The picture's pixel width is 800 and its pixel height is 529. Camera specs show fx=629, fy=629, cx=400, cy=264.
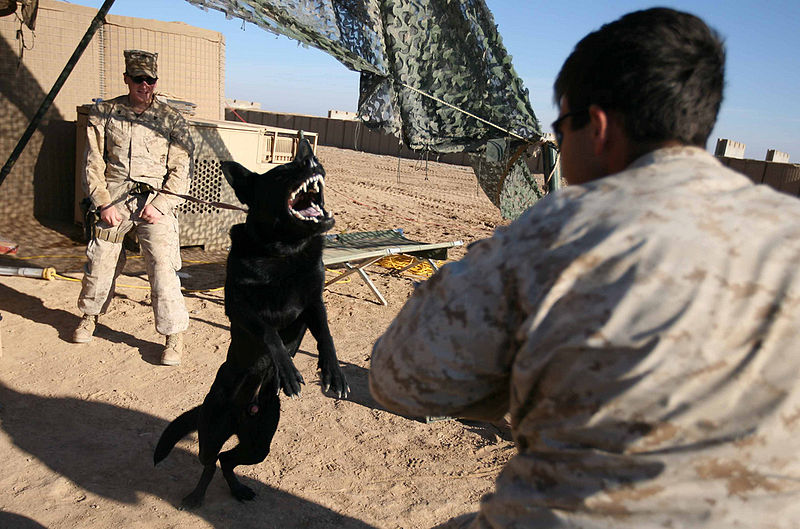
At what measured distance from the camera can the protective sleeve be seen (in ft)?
3.83

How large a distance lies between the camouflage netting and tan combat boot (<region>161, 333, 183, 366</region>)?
2.30 meters

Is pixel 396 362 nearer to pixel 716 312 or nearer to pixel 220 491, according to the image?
pixel 716 312

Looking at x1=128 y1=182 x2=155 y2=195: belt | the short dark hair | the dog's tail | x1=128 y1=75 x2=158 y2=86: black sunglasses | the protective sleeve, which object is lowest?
the dog's tail

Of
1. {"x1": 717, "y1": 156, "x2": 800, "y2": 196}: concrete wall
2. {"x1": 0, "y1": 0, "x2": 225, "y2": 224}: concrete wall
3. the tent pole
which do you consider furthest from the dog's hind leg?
{"x1": 717, "y1": 156, "x2": 800, "y2": 196}: concrete wall

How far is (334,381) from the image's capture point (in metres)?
2.81

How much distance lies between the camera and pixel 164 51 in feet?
29.2

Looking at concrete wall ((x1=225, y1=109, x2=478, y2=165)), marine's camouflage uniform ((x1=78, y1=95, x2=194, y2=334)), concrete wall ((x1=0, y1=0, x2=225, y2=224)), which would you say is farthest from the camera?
concrete wall ((x1=225, y1=109, x2=478, y2=165))

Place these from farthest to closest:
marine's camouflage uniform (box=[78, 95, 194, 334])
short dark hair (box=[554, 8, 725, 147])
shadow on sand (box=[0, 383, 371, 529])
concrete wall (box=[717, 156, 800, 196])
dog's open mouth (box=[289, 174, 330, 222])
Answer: concrete wall (box=[717, 156, 800, 196]) < marine's camouflage uniform (box=[78, 95, 194, 334]) < shadow on sand (box=[0, 383, 371, 529]) < dog's open mouth (box=[289, 174, 330, 222]) < short dark hair (box=[554, 8, 725, 147])

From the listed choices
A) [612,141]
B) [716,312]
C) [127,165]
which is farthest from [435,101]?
[716,312]

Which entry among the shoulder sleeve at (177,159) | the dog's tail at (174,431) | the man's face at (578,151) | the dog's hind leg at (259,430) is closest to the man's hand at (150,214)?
the shoulder sleeve at (177,159)

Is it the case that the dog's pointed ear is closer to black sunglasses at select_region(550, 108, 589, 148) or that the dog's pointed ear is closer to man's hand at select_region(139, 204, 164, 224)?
black sunglasses at select_region(550, 108, 589, 148)

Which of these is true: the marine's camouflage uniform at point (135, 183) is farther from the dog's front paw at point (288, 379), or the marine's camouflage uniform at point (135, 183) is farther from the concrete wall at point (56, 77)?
the concrete wall at point (56, 77)

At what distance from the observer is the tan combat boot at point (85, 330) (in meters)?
5.04

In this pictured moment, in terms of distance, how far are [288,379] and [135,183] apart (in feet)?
10.1
